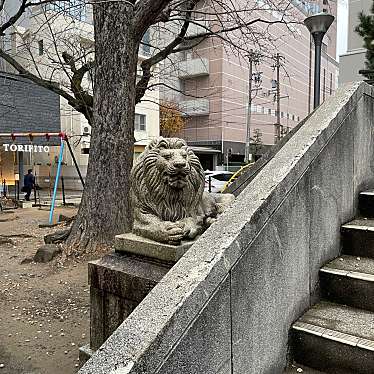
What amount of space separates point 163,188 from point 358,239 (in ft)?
5.55

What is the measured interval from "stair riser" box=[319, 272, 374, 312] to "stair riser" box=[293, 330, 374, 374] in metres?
0.52

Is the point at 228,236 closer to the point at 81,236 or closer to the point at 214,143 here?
the point at 81,236

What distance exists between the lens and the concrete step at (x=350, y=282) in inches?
114

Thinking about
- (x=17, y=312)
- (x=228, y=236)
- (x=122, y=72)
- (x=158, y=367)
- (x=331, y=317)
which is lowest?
(x=17, y=312)

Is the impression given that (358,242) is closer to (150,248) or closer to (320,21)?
(150,248)

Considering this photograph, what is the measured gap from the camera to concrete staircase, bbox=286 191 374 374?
8.23ft

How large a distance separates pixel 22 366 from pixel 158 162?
8.44 feet

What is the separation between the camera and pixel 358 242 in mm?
3447

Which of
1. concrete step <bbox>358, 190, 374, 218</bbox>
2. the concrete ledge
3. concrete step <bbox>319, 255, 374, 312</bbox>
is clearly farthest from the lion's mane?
A: concrete step <bbox>358, 190, 374, 218</bbox>

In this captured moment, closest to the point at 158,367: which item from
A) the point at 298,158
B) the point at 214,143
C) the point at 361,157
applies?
the point at 298,158

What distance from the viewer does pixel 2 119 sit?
22.4 m

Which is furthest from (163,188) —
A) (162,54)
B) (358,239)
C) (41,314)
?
(162,54)

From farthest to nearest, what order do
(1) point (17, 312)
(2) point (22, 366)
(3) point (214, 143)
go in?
(3) point (214, 143) < (1) point (17, 312) < (2) point (22, 366)

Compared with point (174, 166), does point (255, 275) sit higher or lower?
lower
